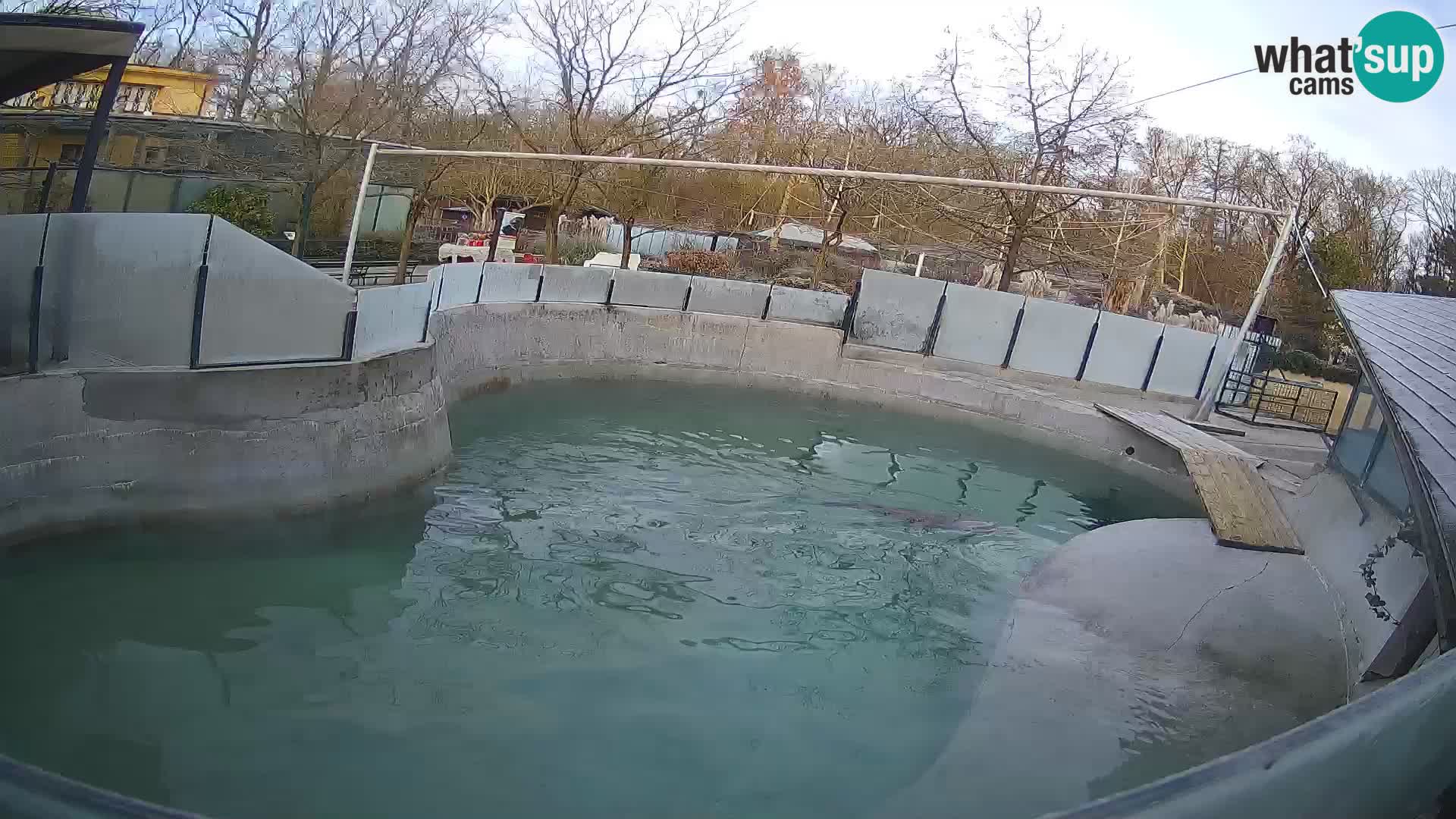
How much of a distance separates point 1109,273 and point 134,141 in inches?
1067

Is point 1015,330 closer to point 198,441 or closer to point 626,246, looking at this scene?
point 626,246

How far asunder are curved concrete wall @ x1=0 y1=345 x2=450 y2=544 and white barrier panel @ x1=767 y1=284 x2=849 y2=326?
40.3 ft

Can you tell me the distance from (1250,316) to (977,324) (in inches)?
220

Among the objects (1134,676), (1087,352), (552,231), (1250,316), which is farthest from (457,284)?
(1250,316)

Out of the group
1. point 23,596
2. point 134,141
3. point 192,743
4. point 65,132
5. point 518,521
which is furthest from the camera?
point 134,141

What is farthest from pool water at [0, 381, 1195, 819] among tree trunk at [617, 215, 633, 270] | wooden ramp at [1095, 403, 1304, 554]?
tree trunk at [617, 215, 633, 270]

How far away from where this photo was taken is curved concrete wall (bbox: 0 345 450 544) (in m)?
9.05

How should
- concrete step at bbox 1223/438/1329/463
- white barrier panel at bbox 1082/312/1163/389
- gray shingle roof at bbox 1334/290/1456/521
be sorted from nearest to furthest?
gray shingle roof at bbox 1334/290/1456/521, concrete step at bbox 1223/438/1329/463, white barrier panel at bbox 1082/312/1163/389

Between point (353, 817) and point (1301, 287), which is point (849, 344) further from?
point (1301, 287)

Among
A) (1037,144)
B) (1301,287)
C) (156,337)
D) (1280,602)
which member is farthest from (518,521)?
(1301,287)

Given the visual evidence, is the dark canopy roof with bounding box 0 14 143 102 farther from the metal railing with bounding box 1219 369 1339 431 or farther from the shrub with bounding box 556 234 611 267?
the shrub with bounding box 556 234 611 267

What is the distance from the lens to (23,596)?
8484mm

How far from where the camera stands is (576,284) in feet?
71.5

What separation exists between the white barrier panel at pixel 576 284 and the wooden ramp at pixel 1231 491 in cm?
1097
